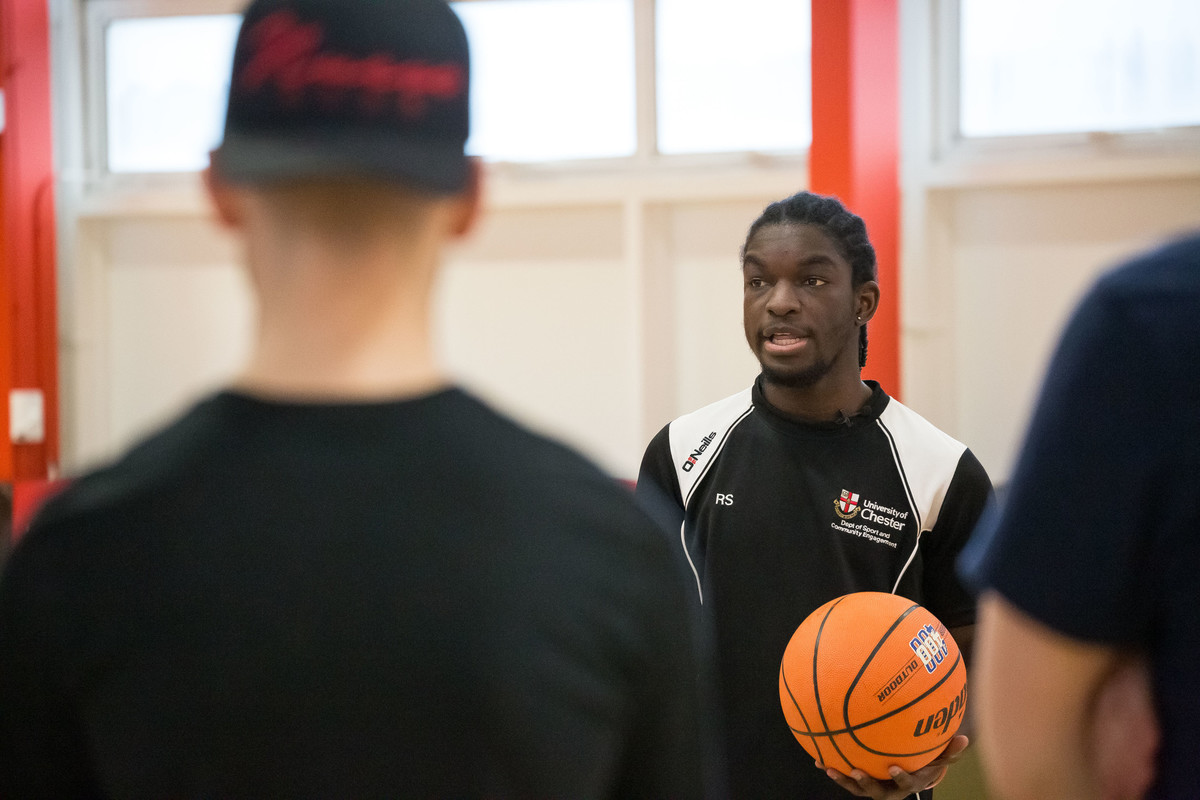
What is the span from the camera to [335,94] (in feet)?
1.81

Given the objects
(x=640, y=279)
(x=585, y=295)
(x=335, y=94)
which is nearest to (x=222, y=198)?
(x=335, y=94)

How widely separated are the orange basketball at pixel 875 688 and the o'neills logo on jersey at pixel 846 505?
216 mm

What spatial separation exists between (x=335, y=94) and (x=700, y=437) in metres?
1.52

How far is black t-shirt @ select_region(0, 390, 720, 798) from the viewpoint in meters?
0.53

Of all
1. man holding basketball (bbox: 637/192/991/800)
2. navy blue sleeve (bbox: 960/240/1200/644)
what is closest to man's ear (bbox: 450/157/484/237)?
navy blue sleeve (bbox: 960/240/1200/644)

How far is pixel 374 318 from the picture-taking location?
564 millimetres

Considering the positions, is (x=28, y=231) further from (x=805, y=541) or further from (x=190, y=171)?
(x=805, y=541)

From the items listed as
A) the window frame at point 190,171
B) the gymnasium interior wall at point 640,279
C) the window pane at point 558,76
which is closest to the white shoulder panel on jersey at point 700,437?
the gymnasium interior wall at point 640,279

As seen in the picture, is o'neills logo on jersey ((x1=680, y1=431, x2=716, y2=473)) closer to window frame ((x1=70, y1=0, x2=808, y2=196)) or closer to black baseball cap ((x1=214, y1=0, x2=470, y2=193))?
black baseball cap ((x1=214, y1=0, x2=470, y2=193))

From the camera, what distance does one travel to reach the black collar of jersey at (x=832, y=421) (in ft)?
6.35

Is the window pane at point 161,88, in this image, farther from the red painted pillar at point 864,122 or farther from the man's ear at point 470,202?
the man's ear at point 470,202

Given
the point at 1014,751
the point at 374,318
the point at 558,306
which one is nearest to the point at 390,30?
the point at 374,318

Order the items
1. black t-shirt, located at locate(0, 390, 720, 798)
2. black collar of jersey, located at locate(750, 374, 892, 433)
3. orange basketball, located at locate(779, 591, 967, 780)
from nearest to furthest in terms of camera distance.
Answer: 1. black t-shirt, located at locate(0, 390, 720, 798)
2. orange basketball, located at locate(779, 591, 967, 780)
3. black collar of jersey, located at locate(750, 374, 892, 433)

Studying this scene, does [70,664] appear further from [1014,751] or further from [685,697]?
[1014,751]
